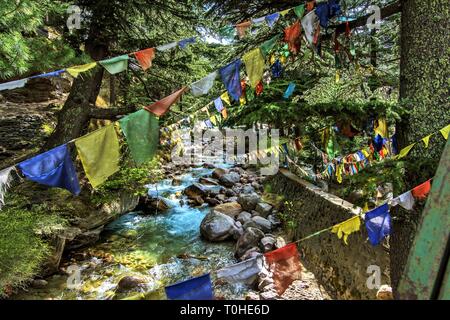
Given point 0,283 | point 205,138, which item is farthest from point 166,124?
point 205,138

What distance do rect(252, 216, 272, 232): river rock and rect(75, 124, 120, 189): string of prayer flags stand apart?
223 inches

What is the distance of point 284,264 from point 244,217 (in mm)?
6284

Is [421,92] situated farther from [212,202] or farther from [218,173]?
[218,173]

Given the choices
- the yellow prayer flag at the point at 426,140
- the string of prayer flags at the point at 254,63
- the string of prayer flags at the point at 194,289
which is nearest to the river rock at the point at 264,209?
the string of prayer flags at the point at 254,63

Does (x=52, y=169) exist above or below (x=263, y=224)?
above

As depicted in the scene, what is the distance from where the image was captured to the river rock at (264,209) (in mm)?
9242

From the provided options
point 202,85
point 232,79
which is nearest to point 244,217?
point 232,79

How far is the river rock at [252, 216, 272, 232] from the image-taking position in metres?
8.29

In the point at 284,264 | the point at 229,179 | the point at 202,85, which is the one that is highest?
the point at 202,85

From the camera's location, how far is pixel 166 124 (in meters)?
7.65

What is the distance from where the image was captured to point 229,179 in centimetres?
1352

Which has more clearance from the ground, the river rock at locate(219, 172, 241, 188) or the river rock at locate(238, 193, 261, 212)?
the river rock at locate(219, 172, 241, 188)

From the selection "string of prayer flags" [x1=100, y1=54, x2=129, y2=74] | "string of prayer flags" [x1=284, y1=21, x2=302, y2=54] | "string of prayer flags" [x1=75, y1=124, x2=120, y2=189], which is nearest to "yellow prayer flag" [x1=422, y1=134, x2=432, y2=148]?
A: "string of prayer flags" [x1=284, y1=21, x2=302, y2=54]

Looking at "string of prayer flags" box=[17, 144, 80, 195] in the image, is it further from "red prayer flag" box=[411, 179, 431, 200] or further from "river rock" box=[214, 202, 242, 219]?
"river rock" box=[214, 202, 242, 219]
